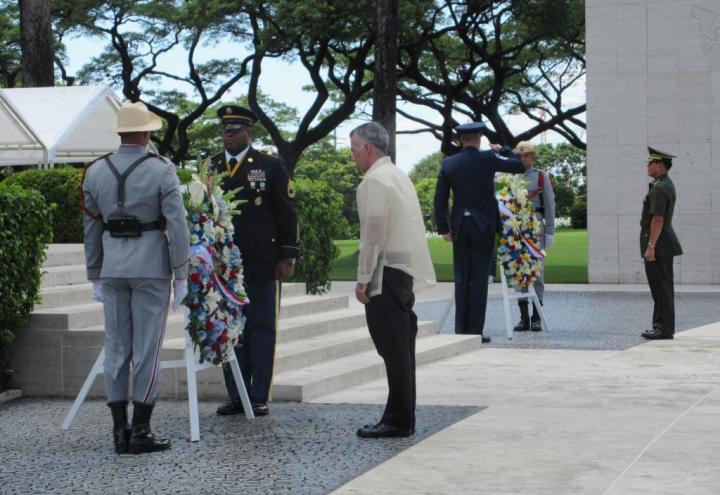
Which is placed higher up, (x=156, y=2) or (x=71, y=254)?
(x=156, y=2)

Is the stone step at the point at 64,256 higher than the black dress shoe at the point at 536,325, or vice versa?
the stone step at the point at 64,256

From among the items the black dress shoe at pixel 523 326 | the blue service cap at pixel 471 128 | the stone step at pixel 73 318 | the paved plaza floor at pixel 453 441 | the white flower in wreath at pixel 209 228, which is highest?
the blue service cap at pixel 471 128

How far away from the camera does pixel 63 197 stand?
555 inches

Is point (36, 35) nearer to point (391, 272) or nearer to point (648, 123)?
point (648, 123)

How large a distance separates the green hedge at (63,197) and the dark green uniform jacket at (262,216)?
5769 mm

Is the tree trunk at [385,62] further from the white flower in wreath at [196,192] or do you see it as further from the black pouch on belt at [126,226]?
the black pouch on belt at [126,226]

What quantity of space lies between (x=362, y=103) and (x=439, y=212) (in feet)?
104

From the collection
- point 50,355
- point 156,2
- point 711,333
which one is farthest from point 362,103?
point 50,355

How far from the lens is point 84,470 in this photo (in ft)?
22.8

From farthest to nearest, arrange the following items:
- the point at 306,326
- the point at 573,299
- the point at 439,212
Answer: the point at 573,299, the point at 439,212, the point at 306,326

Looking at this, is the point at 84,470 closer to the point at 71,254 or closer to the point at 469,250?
the point at 71,254

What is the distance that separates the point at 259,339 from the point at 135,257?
157 centimetres

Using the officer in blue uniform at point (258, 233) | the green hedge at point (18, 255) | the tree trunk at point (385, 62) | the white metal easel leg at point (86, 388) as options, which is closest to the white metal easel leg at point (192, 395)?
the white metal easel leg at point (86, 388)

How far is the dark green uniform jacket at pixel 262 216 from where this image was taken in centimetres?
855
